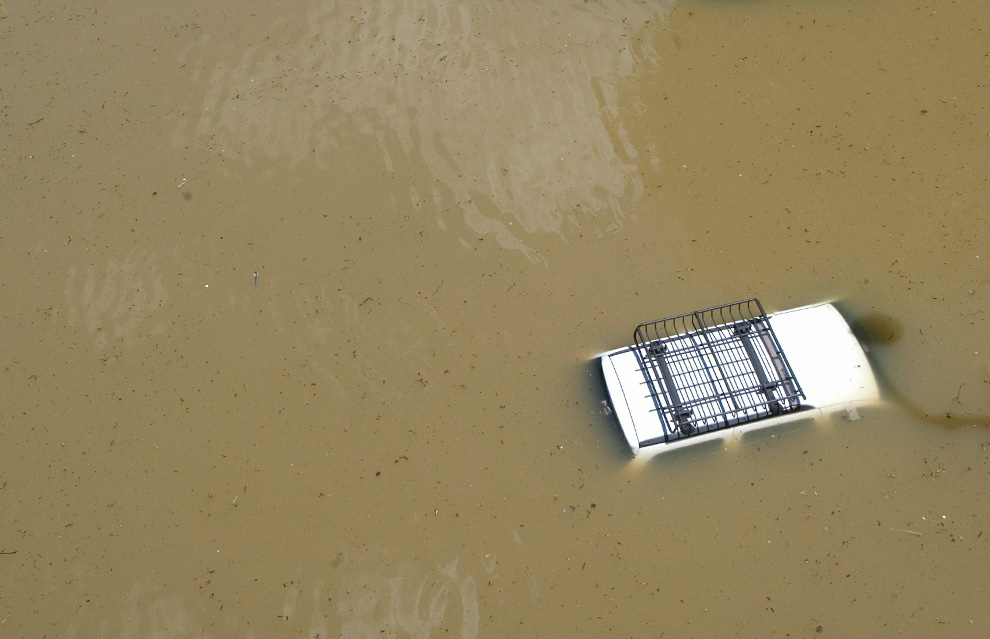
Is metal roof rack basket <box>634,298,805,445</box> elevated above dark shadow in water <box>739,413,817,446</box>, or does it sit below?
above

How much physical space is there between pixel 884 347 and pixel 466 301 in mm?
3448

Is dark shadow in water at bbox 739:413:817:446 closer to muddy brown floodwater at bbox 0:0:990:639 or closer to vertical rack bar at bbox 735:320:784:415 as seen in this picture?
muddy brown floodwater at bbox 0:0:990:639

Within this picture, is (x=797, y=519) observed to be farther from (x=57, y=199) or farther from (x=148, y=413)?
(x=57, y=199)

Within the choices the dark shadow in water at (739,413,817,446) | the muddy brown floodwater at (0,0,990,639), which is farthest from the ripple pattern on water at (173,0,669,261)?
the dark shadow in water at (739,413,817,446)

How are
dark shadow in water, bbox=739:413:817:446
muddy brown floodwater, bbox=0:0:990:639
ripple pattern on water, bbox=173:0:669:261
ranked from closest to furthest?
muddy brown floodwater, bbox=0:0:990:639 → dark shadow in water, bbox=739:413:817:446 → ripple pattern on water, bbox=173:0:669:261

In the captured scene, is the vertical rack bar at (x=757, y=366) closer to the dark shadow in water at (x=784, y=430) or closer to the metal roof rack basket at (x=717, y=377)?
the metal roof rack basket at (x=717, y=377)

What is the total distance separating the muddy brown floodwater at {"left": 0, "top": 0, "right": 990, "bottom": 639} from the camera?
14.7 ft

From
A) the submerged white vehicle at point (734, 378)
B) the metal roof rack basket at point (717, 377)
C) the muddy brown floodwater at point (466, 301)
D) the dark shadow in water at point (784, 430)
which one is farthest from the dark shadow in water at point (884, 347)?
the metal roof rack basket at point (717, 377)

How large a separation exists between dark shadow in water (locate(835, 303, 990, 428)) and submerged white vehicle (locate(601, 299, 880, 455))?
0.21 m

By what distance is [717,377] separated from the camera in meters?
4.66

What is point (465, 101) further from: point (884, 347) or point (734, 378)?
point (884, 347)

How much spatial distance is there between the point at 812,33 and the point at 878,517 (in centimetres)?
494

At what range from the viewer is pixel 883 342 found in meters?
5.24

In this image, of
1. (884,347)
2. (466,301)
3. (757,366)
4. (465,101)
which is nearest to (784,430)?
(757,366)
